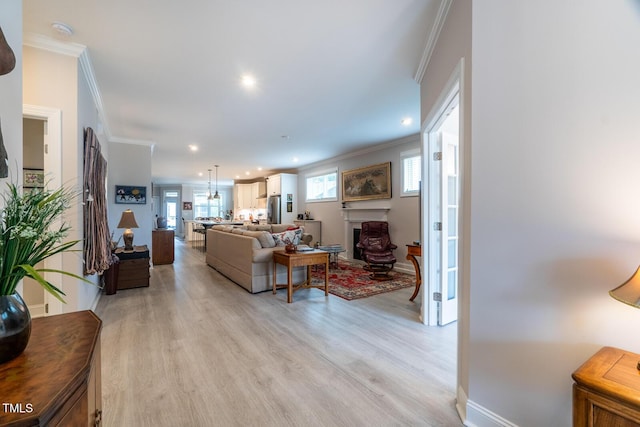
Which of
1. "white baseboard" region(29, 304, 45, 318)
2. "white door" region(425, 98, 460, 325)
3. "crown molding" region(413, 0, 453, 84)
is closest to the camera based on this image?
"crown molding" region(413, 0, 453, 84)

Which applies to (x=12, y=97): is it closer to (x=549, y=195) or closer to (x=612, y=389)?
(x=549, y=195)

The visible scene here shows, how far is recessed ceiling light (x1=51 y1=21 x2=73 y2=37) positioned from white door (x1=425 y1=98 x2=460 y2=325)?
3225mm

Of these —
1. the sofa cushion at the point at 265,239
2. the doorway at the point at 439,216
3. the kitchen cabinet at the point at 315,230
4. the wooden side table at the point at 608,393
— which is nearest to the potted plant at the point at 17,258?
the wooden side table at the point at 608,393

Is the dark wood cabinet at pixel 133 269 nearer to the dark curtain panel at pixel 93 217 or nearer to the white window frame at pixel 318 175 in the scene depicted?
the dark curtain panel at pixel 93 217

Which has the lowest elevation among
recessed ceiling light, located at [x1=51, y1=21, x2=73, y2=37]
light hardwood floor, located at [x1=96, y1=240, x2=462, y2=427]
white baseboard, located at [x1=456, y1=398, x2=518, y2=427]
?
light hardwood floor, located at [x1=96, y1=240, x2=462, y2=427]

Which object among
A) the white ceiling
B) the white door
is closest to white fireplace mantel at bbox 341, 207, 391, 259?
the white ceiling

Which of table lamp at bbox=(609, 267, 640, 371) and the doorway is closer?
table lamp at bbox=(609, 267, 640, 371)

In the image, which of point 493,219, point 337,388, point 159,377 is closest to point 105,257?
point 159,377

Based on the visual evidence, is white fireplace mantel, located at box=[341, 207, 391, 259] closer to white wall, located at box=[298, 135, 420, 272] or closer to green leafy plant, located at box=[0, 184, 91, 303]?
white wall, located at box=[298, 135, 420, 272]

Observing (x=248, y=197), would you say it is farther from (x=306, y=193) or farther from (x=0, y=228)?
(x=0, y=228)

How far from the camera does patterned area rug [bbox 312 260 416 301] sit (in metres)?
4.11

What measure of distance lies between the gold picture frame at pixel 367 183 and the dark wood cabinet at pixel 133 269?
4.36 meters

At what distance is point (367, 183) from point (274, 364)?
4767mm

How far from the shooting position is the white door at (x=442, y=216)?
9.14 ft
